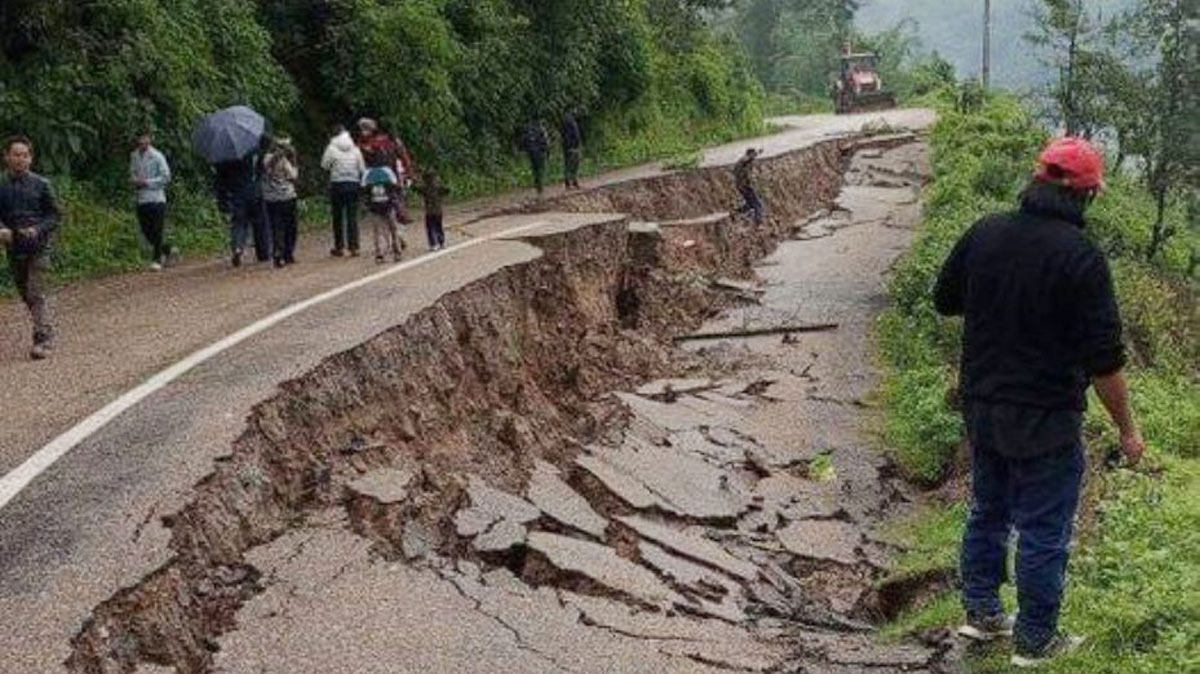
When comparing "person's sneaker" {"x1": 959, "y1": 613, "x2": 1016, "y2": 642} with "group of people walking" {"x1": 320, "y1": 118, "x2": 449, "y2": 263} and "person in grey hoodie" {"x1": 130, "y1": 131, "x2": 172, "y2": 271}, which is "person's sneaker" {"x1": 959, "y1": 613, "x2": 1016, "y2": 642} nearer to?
"group of people walking" {"x1": 320, "y1": 118, "x2": 449, "y2": 263}

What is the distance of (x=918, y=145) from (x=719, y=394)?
26.1m

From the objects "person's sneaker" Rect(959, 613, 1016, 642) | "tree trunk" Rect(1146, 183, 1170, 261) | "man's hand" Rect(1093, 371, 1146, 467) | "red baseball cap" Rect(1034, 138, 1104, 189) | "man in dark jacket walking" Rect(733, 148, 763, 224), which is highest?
"red baseball cap" Rect(1034, 138, 1104, 189)

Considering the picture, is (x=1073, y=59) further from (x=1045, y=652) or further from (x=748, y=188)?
(x=1045, y=652)

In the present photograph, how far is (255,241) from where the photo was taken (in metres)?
15.8

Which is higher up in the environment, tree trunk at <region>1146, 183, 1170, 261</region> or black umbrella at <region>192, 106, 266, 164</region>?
black umbrella at <region>192, 106, 266, 164</region>

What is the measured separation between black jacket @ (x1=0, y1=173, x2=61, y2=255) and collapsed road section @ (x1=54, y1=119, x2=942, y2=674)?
2704mm

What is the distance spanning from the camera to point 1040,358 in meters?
5.20

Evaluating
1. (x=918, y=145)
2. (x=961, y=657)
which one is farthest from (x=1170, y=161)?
(x=961, y=657)

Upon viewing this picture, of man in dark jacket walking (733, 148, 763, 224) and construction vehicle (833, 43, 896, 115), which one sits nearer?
man in dark jacket walking (733, 148, 763, 224)

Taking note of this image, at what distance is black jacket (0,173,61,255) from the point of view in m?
9.86

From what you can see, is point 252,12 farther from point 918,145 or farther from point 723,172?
point 918,145

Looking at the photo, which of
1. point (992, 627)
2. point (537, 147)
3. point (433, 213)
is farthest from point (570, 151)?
point (992, 627)

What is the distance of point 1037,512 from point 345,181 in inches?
452

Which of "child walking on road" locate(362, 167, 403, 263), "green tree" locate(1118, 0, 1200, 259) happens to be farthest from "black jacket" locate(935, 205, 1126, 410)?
"green tree" locate(1118, 0, 1200, 259)
